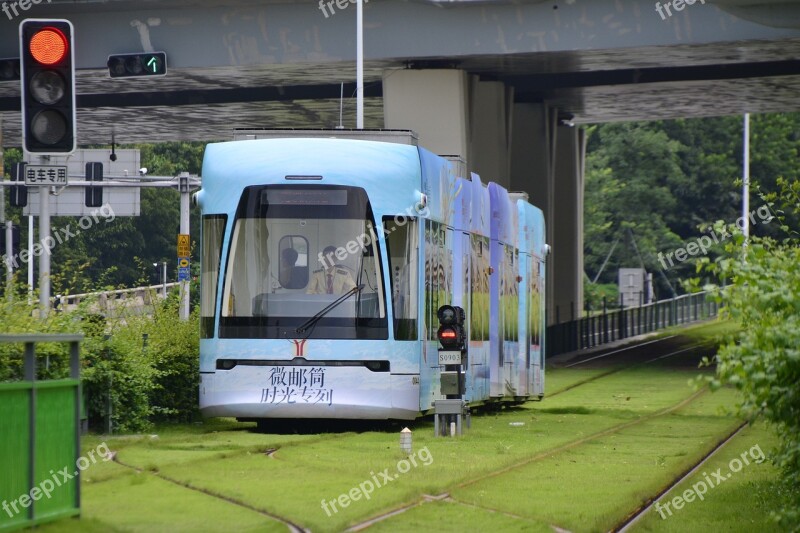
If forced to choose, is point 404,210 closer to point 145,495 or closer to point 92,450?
point 92,450

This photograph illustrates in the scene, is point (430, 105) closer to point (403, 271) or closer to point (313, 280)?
point (403, 271)

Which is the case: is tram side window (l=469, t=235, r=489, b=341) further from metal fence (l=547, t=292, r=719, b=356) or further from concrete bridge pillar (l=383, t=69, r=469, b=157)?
metal fence (l=547, t=292, r=719, b=356)

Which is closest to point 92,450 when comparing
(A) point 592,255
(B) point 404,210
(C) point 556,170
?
(B) point 404,210

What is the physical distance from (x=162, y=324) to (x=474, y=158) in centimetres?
2049

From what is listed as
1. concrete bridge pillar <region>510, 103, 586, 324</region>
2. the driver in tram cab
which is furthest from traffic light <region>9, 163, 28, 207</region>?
the driver in tram cab

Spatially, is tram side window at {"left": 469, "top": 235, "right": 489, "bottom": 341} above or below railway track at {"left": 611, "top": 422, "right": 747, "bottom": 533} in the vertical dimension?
above

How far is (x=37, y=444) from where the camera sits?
10375 millimetres

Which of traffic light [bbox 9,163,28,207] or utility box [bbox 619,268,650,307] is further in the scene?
utility box [bbox 619,268,650,307]

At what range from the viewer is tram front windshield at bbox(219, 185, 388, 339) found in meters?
18.5

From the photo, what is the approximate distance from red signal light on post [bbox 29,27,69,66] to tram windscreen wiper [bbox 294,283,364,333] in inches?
261

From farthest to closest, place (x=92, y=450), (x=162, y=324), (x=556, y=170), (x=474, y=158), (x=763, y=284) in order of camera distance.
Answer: (x=556, y=170) → (x=474, y=158) → (x=162, y=324) → (x=92, y=450) → (x=763, y=284)

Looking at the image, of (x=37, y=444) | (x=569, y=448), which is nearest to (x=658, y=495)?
(x=569, y=448)

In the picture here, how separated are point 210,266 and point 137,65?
1616cm

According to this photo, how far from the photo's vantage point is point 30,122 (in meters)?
12.3
